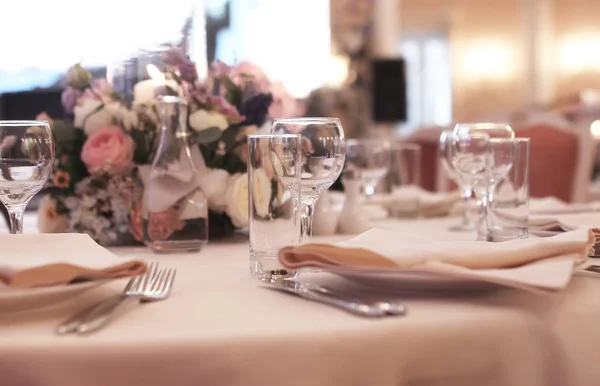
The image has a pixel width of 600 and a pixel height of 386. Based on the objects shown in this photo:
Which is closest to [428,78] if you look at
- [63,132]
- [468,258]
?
[63,132]

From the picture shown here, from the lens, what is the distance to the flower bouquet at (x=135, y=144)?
1.31m

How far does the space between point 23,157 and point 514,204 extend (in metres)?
0.80

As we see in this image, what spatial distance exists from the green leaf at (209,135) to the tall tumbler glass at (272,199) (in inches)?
12.9

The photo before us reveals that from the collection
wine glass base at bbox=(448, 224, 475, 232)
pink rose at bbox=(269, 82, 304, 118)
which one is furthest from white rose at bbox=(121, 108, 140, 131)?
wine glass base at bbox=(448, 224, 475, 232)

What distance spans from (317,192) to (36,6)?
533 centimetres

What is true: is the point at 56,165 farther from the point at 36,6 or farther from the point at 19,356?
the point at 36,6

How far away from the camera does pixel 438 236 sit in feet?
4.60

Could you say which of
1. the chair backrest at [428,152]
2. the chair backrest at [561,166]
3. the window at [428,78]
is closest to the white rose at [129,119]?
the chair backrest at [561,166]

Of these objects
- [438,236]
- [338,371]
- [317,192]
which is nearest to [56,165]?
[317,192]

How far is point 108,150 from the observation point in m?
1.30

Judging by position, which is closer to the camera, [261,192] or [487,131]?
[261,192]

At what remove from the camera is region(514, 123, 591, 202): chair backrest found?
2.97 m

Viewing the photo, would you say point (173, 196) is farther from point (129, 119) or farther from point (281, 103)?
point (281, 103)

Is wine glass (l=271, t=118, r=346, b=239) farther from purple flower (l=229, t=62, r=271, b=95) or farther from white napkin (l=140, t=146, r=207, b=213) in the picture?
purple flower (l=229, t=62, r=271, b=95)
